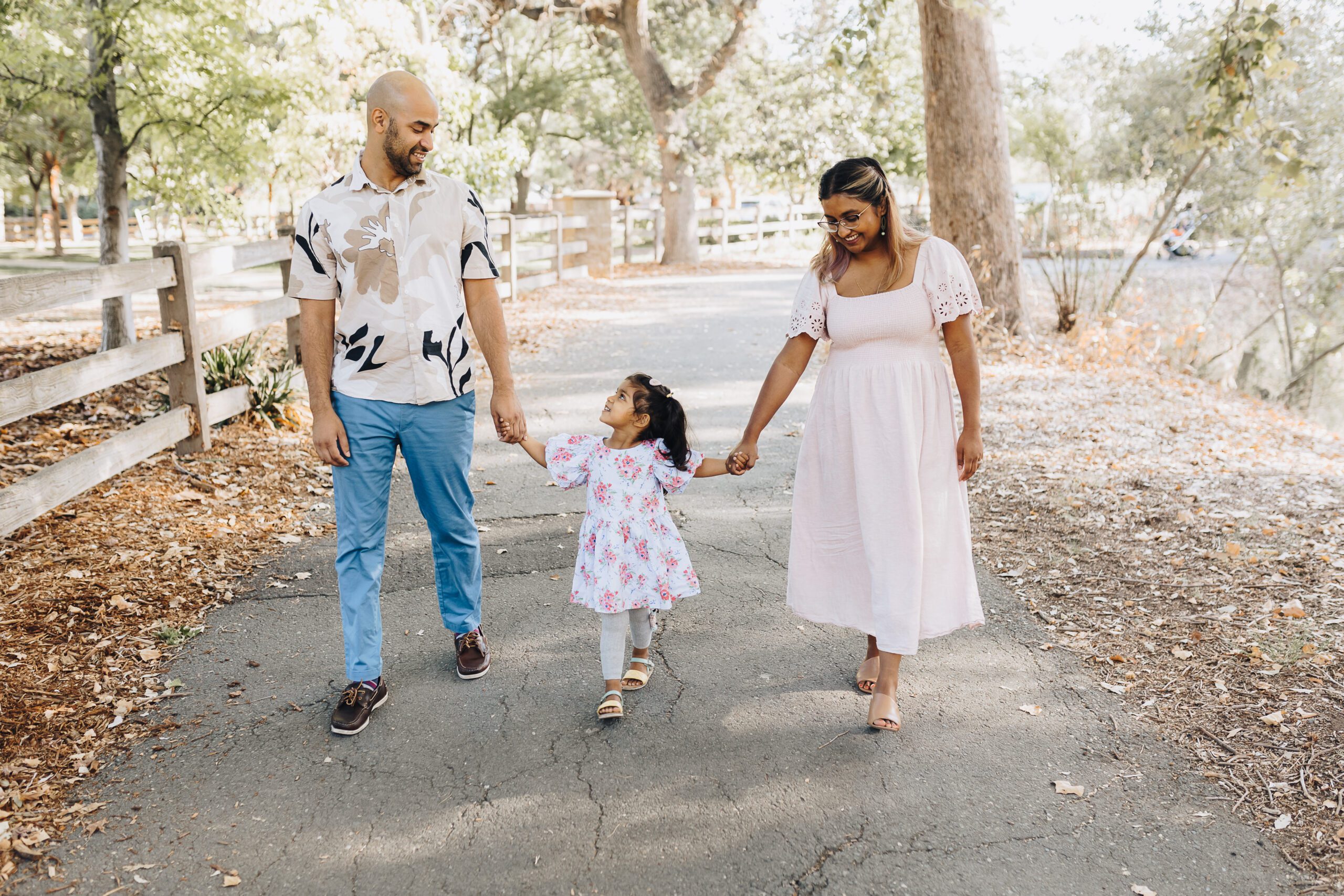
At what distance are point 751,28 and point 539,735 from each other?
64.2 feet

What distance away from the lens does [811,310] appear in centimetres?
364

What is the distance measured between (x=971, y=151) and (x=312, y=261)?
8594 mm

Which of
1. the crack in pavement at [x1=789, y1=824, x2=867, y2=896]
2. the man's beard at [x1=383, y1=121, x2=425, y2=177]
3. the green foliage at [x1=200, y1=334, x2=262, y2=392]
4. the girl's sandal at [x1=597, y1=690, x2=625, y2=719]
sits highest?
the man's beard at [x1=383, y1=121, x2=425, y2=177]

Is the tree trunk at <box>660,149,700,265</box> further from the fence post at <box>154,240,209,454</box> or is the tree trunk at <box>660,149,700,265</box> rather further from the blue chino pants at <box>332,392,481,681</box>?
the blue chino pants at <box>332,392,481,681</box>

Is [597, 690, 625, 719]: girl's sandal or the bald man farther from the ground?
the bald man

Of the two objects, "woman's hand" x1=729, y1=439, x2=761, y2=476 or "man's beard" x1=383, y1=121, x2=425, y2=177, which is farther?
"woman's hand" x1=729, y1=439, x2=761, y2=476

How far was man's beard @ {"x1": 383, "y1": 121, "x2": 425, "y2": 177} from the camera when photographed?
11.1 feet

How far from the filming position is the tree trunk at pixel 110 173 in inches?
374

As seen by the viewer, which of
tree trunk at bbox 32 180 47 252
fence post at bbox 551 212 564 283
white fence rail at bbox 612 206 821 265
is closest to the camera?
fence post at bbox 551 212 564 283

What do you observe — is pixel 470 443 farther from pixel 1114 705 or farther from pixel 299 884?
pixel 1114 705

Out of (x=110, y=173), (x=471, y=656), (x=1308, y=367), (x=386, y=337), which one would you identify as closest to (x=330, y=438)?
(x=386, y=337)

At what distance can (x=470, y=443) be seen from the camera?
379 cm

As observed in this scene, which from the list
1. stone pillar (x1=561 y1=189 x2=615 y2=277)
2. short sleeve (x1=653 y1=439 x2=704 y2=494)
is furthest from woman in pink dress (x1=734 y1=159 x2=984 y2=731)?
stone pillar (x1=561 y1=189 x2=615 y2=277)

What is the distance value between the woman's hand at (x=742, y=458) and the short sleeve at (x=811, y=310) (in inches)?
17.4
